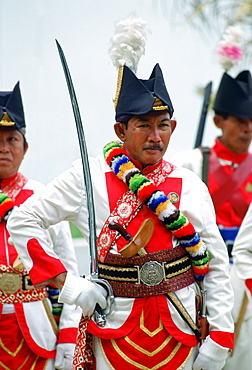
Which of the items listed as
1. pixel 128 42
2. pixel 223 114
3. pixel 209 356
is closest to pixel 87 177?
pixel 128 42

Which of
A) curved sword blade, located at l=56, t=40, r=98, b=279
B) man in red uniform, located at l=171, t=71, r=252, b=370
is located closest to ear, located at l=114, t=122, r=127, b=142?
curved sword blade, located at l=56, t=40, r=98, b=279

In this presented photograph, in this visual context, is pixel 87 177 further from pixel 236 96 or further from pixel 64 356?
pixel 236 96

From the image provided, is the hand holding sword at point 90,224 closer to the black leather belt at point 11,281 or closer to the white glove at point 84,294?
the white glove at point 84,294

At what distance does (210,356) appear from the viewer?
309cm

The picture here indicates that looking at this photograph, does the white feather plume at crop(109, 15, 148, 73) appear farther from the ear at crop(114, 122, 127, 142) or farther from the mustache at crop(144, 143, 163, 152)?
the mustache at crop(144, 143, 163, 152)

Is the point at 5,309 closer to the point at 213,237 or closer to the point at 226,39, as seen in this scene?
the point at 213,237

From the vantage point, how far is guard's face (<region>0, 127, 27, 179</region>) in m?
4.06

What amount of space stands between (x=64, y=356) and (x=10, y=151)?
3.82ft

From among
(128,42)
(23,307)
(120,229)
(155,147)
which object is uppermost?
(128,42)

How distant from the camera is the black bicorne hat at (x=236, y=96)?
17.1 feet

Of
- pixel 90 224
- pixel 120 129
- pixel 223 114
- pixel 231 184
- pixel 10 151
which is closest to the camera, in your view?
pixel 90 224

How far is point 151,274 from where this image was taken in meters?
3.06

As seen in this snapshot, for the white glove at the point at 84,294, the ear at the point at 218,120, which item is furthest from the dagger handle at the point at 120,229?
the ear at the point at 218,120

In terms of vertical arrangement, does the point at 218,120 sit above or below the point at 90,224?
above
